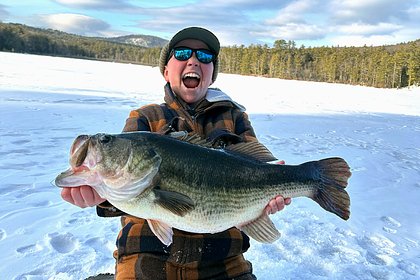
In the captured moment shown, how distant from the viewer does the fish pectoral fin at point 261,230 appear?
97.4 inches

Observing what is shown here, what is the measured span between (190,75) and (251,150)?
2.91ft

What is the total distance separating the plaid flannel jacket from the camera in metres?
2.68

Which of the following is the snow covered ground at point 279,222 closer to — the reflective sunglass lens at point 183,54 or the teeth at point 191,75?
the teeth at point 191,75

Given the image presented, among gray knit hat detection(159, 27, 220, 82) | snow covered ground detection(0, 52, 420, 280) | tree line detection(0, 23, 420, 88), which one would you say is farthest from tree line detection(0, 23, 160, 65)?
gray knit hat detection(159, 27, 220, 82)

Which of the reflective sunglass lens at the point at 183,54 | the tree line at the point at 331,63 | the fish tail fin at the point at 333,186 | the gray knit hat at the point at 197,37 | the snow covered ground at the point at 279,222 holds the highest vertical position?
the tree line at the point at 331,63

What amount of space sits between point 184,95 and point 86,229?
196 cm

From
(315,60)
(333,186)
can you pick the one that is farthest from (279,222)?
(315,60)

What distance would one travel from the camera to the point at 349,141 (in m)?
11.0

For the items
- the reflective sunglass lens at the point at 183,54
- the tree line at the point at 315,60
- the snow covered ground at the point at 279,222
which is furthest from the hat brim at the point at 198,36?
the tree line at the point at 315,60

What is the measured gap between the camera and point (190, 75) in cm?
311

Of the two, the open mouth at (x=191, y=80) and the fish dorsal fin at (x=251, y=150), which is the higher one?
the open mouth at (x=191, y=80)

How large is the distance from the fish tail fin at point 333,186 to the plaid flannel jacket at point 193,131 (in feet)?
2.14

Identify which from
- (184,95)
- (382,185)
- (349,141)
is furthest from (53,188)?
(349,141)

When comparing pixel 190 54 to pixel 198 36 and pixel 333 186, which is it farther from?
pixel 333 186
